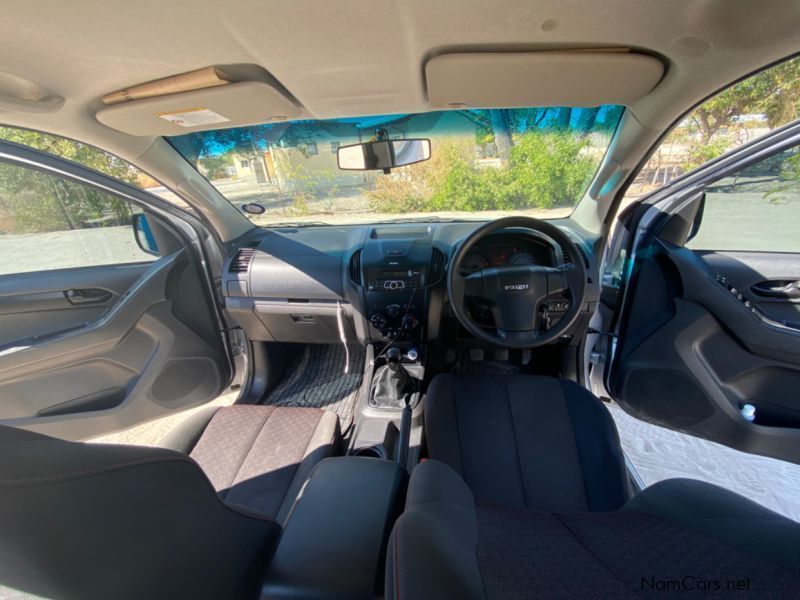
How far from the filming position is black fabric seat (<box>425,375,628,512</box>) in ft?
4.69

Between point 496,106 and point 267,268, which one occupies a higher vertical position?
point 496,106

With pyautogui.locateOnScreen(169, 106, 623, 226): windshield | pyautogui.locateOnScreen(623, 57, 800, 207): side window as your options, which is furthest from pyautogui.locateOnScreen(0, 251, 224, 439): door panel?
pyautogui.locateOnScreen(623, 57, 800, 207): side window

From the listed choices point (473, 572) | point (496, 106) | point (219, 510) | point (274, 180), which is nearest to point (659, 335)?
point (496, 106)

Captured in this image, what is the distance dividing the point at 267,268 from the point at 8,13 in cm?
149

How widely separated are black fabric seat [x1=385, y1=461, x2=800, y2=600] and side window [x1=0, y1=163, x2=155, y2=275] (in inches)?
90.0

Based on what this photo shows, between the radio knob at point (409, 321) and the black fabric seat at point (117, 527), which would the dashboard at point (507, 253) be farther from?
the black fabric seat at point (117, 527)

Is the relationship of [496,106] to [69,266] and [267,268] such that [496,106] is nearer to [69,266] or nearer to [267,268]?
[267,268]

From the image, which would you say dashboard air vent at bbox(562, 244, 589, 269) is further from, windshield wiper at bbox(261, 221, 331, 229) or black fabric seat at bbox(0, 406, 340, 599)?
black fabric seat at bbox(0, 406, 340, 599)

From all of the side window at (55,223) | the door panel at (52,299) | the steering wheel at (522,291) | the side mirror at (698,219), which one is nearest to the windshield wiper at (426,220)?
the steering wheel at (522,291)

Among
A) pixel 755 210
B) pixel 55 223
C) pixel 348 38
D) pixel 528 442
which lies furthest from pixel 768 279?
pixel 55 223

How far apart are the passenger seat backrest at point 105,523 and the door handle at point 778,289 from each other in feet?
8.22

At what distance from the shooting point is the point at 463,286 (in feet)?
6.28

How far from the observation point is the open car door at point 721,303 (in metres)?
1.79

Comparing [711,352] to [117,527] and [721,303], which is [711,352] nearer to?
[721,303]
